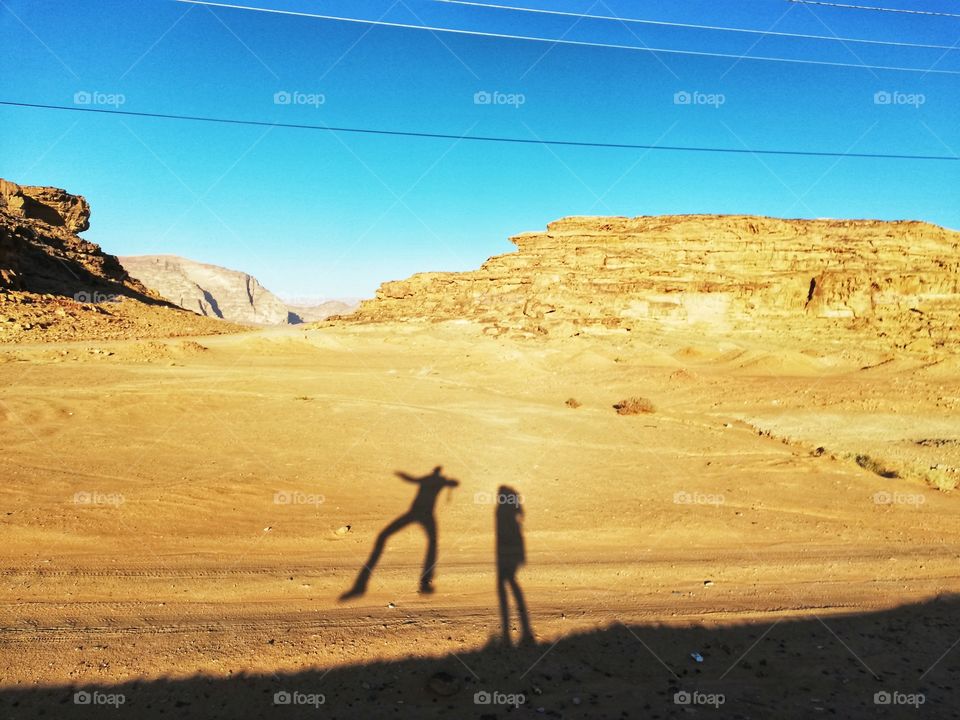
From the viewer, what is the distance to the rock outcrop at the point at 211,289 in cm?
10150

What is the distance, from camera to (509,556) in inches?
230

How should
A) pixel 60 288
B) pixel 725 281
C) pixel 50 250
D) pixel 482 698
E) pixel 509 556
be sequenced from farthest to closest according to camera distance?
pixel 50 250 → pixel 60 288 → pixel 725 281 → pixel 509 556 → pixel 482 698

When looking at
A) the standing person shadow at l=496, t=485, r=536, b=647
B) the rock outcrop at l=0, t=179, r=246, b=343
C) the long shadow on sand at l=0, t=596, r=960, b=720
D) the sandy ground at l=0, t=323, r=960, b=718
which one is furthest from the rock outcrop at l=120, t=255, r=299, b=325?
the long shadow on sand at l=0, t=596, r=960, b=720

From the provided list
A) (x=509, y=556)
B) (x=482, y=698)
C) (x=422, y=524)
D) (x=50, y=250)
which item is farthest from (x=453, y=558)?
(x=50, y=250)

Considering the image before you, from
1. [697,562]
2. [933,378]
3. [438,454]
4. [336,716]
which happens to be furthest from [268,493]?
[933,378]

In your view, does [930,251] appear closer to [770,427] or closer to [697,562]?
[770,427]

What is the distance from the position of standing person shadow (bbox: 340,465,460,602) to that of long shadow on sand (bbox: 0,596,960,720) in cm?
134

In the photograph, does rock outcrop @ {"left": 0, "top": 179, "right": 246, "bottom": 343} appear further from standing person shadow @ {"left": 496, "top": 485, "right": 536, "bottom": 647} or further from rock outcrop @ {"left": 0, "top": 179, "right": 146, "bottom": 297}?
standing person shadow @ {"left": 496, "top": 485, "right": 536, "bottom": 647}

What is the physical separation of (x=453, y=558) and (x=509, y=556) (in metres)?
0.65

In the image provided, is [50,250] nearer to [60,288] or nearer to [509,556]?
[60,288]

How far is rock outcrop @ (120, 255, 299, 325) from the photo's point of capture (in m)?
102

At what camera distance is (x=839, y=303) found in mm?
28844

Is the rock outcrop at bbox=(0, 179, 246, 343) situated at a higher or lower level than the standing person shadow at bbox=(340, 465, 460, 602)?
higher

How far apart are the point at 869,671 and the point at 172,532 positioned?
22.5 ft
